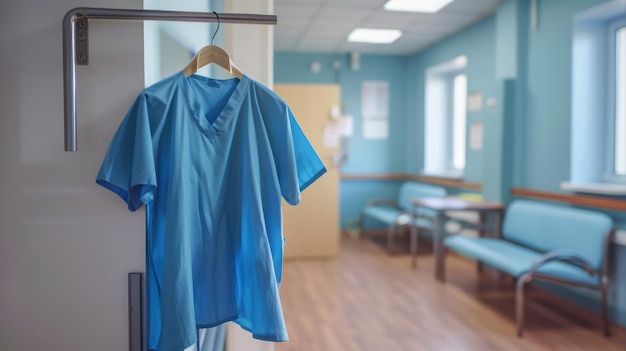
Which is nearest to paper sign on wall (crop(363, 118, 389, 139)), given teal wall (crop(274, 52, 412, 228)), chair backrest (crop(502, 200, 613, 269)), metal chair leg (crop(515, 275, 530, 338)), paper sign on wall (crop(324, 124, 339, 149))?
teal wall (crop(274, 52, 412, 228))

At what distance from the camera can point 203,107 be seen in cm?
126

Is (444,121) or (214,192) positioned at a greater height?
(444,121)

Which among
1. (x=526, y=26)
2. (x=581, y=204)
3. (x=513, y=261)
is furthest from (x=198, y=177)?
(x=526, y=26)

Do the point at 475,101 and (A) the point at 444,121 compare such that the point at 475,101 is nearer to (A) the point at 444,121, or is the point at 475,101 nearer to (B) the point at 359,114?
(A) the point at 444,121

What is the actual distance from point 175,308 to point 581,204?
10.6ft

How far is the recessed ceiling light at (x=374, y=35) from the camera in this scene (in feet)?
17.1

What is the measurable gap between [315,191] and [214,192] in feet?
12.9

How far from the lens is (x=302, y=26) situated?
5.03 metres

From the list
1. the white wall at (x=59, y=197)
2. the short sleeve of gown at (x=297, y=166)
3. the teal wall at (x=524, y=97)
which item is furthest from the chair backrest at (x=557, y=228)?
the white wall at (x=59, y=197)

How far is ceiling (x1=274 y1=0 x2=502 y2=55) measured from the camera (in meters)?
4.30

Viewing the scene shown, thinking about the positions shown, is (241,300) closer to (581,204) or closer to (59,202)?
(59,202)

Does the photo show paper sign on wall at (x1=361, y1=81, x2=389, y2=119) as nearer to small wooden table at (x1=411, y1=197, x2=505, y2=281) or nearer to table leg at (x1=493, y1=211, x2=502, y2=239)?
small wooden table at (x1=411, y1=197, x2=505, y2=281)

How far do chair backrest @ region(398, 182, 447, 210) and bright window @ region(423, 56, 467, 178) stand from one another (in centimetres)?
30

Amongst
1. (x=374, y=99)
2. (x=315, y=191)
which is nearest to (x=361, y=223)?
(x=315, y=191)
